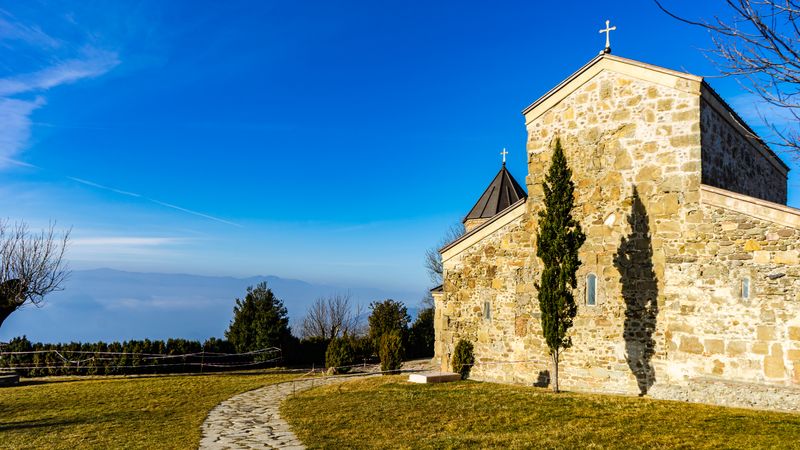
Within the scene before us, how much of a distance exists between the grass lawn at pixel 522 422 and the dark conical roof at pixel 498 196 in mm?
11315

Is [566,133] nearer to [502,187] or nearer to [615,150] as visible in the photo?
[615,150]

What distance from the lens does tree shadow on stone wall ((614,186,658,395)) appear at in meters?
12.7

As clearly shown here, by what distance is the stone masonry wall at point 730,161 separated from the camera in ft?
41.4

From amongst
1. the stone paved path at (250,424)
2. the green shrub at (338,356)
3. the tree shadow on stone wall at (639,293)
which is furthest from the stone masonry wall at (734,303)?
the green shrub at (338,356)

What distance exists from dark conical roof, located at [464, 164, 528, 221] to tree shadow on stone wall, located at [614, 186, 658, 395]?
33.9 feet

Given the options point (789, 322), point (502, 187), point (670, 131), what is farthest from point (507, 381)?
point (502, 187)

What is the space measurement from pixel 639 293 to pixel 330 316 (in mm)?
30032

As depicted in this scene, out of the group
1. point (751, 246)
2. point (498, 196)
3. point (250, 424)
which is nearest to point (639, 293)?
point (751, 246)

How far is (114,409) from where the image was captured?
1288 centimetres

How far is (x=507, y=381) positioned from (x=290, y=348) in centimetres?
1298

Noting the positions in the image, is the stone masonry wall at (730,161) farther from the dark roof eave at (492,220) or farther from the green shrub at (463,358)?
the green shrub at (463,358)

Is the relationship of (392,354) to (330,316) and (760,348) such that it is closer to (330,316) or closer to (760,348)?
(760,348)

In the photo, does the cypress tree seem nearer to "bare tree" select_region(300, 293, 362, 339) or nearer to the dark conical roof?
the dark conical roof

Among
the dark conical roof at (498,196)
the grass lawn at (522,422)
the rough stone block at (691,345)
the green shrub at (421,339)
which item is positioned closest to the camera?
the grass lawn at (522,422)
